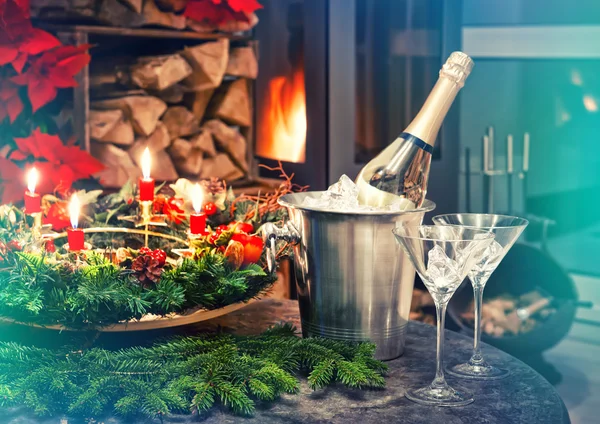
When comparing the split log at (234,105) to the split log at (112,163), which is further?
the split log at (234,105)

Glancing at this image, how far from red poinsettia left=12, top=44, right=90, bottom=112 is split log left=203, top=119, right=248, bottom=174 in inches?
23.4

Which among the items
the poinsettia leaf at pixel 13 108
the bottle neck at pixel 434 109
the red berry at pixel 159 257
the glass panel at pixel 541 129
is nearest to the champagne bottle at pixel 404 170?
the bottle neck at pixel 434 109

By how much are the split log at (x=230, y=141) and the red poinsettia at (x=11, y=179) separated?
2.24ft

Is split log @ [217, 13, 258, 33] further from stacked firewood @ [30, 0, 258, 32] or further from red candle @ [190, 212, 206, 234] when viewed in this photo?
red candle @ [190, 212, 206, 234]

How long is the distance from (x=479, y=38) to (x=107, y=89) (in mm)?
1499

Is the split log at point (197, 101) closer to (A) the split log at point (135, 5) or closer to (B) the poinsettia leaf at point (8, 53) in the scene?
(A) the split log at point (135, 5)

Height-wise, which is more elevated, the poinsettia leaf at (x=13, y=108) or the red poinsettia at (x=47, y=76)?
the red poinsettia at (x=47, y=76)

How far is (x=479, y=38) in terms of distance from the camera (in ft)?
9.75

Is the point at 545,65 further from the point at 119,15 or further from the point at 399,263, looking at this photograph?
the point at 399,263

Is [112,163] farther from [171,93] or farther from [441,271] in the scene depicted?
[441,271]

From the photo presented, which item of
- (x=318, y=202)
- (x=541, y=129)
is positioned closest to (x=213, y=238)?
(x=318, y=202)

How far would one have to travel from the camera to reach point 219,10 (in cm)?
233

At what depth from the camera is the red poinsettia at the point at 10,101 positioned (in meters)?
2.02

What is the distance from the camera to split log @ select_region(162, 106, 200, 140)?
2.41 m
